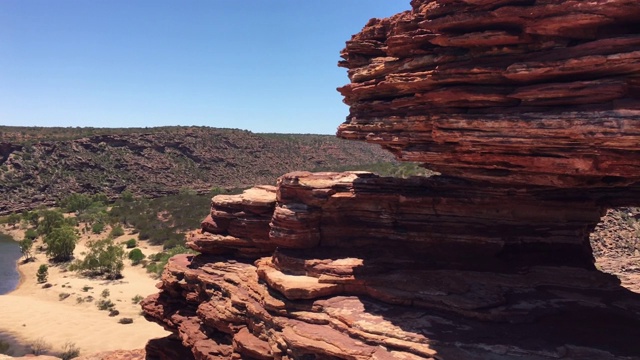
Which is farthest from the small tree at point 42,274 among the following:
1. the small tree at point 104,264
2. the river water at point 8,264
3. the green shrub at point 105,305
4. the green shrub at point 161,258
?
the green shrub at point 105,305

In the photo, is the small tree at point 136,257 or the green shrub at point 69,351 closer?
the green shrub at point 69,351

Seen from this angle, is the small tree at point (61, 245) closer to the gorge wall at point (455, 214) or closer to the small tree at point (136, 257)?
the small tree at point (136, 257)

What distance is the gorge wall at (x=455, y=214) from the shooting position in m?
10.8

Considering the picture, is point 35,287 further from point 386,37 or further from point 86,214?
point 386,37

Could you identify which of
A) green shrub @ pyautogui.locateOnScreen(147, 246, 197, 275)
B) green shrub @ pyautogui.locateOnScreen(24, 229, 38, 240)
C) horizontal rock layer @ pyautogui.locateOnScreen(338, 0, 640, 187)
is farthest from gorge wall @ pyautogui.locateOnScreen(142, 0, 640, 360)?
green shrub @ pyautogui.locateOnScreen(24, 229, 38, 240)

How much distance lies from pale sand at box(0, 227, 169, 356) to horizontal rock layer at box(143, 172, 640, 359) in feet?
48.8

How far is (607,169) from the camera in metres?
11.1

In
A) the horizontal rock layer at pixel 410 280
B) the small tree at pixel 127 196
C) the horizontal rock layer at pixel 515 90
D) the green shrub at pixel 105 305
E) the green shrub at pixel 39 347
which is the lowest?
the green shrub at pixel 39 347

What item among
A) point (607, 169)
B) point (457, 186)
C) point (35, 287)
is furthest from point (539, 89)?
point (35, 287)

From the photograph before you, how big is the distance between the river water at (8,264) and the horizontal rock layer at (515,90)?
4579 cm

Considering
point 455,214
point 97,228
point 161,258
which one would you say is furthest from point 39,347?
point 97,228

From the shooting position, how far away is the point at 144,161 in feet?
344

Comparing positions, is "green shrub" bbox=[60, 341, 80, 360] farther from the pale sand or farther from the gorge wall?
the gorge wall

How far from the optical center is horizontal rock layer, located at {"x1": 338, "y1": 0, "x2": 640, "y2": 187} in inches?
398
